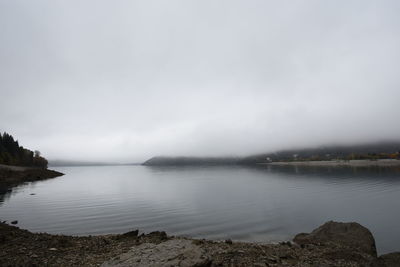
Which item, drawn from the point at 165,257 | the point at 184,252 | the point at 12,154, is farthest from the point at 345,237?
the point at 12,154

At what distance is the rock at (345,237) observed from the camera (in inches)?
661

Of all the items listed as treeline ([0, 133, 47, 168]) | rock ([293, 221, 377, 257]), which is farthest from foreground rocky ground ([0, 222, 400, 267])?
A: treeline ([0, 133, 47, 168])

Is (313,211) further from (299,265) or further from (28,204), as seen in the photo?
(28,204)

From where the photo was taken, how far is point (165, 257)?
11375 mm

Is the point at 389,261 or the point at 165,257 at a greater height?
the point at 165,257

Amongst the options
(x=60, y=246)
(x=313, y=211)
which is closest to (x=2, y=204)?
(x=60, y=246)

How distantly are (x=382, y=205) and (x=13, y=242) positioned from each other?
171 feet

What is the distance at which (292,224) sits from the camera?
26750 millimetres

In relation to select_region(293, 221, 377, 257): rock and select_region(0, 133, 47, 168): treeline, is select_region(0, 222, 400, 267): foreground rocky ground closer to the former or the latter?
select_region(293, 221, 377, 257): rock

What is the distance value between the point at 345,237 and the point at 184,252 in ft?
47.3

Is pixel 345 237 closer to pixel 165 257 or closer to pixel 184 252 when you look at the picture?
pixel 184 252

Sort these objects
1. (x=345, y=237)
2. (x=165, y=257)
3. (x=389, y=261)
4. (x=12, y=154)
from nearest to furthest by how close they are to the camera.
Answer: (x=389, y=261) → (x=165, y=257) → (x=345, y=237) → (x=12, y=154)

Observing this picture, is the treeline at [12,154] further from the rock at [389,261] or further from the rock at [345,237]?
the rock at [389,261]

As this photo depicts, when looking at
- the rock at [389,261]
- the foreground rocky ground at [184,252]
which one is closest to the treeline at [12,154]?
the foreground rocky ground at [184,252]
